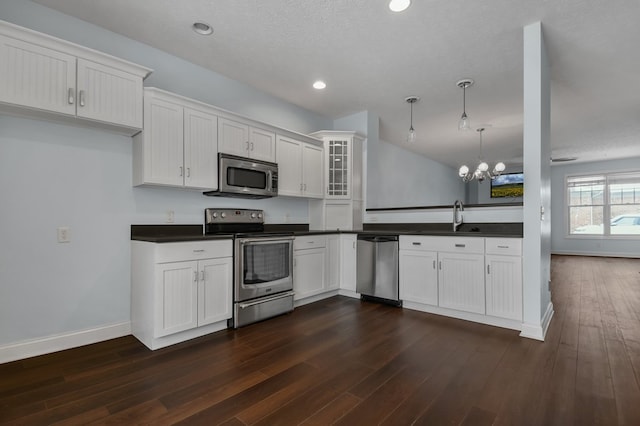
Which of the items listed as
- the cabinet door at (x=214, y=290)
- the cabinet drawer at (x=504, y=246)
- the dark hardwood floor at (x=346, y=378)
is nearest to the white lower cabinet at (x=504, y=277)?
the cabinet drawer at (x=504, y=246)

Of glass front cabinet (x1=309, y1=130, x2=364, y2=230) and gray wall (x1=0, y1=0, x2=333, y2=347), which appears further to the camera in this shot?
glass front cabinet (x1=309, y1=130, x2=364, y2=230)

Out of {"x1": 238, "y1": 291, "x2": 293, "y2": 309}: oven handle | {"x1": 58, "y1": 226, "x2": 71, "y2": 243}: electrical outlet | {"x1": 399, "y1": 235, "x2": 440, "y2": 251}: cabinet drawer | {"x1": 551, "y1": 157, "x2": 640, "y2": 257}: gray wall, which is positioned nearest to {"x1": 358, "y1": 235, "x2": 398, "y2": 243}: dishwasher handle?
{"x1": 399, "y1": 235, "x2": 440, "y2": 251}: cabinet drawer

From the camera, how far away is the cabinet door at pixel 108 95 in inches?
96.5

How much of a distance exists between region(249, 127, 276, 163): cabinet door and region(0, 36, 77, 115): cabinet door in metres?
1.68

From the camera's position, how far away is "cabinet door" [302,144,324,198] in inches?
171

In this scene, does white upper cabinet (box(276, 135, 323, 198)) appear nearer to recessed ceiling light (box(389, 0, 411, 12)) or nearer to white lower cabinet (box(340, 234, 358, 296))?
white lower cabinet (box(340, 234, 358, 296))

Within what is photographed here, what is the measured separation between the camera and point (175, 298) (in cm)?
262

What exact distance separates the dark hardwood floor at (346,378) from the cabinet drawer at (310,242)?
93 cm

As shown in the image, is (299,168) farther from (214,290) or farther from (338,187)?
(214,290)

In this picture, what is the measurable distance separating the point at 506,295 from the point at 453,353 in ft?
3.11

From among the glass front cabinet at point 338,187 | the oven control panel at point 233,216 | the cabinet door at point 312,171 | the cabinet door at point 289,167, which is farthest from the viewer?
the glass front cabinet at point 338,187

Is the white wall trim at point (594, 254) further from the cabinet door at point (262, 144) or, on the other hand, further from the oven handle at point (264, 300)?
the cabinet door at point (262, 144)

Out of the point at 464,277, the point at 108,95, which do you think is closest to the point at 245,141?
the point at 108,95

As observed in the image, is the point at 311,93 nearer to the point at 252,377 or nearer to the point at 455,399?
the point at 252,377
